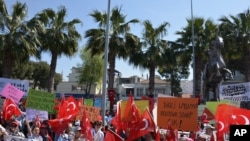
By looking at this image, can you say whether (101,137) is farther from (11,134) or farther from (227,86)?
(227,86)

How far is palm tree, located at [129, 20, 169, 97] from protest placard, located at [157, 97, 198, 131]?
2109 cm

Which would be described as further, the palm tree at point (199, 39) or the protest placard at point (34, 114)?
the palm tree at point (199, 39)

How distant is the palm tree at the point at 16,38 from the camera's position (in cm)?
2634

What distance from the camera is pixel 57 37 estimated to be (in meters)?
29.2

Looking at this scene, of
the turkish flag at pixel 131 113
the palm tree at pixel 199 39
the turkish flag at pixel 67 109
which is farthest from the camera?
the palm tree at pixel 199 39

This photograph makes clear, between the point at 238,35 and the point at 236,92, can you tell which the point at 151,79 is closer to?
the point at 238,35

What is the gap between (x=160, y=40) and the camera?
103ft

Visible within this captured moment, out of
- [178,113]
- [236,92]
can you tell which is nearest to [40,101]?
[178,113]

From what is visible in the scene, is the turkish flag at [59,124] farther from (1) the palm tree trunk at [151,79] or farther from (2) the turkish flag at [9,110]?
(1) the palm tree trunk at [151,79]

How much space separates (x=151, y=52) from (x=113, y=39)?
295cm

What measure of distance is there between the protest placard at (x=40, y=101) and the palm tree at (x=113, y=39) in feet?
54.6

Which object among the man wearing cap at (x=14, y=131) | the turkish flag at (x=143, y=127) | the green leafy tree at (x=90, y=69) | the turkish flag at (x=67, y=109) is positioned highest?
the green leafy tree at (x=90, y=69)

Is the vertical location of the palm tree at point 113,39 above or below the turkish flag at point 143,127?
above

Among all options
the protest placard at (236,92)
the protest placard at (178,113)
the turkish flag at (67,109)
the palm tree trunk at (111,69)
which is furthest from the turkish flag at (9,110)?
the palm tree trunk at (111,69)
